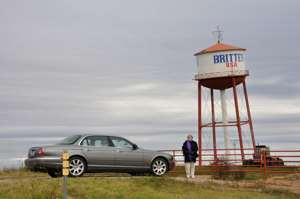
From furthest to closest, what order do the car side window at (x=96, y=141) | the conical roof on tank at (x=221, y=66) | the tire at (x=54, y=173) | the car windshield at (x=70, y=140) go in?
the conical roof on tank at (x=221, y=66), the car side window at (x=96, y=141), the car windshield at (x=70, y=140), the tire at (x=54, y=173)

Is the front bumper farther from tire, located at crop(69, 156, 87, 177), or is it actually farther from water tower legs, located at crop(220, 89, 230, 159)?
water tower legs, located at crop(220, 89, 230, 159)

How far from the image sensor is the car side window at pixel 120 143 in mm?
22750

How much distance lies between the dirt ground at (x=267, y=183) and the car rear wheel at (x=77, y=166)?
325 cm

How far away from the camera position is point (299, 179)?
29031mm

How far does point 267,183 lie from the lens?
26.2 metres

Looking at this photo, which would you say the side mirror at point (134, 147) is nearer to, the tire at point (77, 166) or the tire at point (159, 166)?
the tire at point (159, 166)

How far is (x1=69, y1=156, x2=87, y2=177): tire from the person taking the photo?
71.0 feet

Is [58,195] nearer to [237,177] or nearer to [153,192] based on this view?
[153,192]

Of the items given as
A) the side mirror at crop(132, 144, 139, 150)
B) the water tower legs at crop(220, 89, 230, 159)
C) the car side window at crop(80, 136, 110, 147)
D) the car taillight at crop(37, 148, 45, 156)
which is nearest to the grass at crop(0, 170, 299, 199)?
the car taillight at crop(37, 148, 45, 156)

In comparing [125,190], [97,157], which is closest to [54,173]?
[97,157]

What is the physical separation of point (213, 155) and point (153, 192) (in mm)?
12066

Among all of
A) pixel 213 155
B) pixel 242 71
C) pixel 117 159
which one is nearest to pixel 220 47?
pixel 242 71

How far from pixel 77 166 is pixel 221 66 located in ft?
66.3

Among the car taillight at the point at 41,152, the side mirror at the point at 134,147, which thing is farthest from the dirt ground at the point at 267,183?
the car taillight at the point at 41,152
